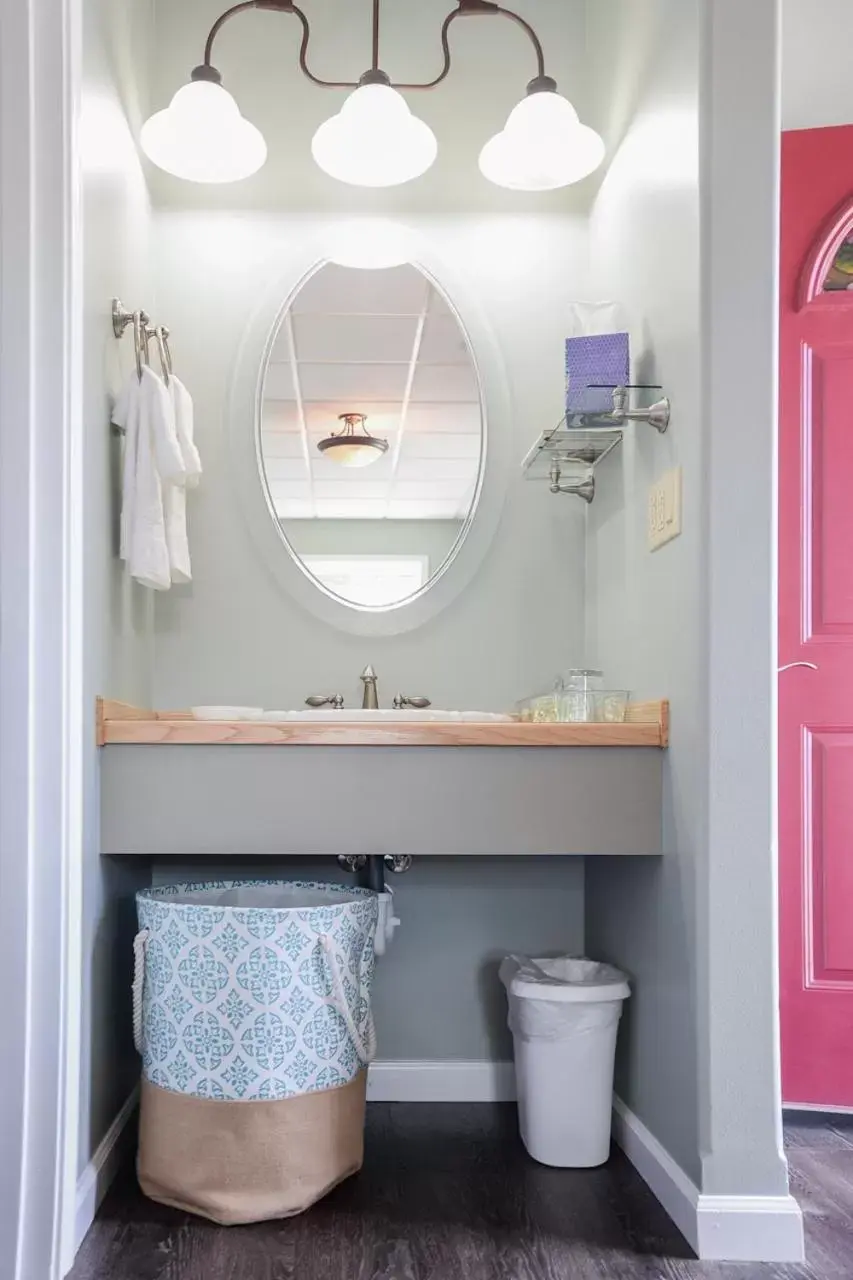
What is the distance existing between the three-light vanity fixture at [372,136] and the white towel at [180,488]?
45 centimetres

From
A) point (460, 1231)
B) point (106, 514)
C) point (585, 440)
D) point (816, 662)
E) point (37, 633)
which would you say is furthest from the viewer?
point (816, 662)

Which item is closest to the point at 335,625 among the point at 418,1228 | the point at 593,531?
the point at 593,531

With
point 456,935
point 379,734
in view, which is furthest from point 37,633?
point 456,935

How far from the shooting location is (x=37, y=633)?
173cm

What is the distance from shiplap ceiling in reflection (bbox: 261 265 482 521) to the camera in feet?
8.66

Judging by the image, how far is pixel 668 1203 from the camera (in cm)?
195

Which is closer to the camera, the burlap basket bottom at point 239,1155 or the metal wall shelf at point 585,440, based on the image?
the burlap basket bottom at point 239,1155

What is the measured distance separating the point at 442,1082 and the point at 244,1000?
800 millimetres

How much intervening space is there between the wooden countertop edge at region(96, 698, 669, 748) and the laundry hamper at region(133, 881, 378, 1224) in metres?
0.28

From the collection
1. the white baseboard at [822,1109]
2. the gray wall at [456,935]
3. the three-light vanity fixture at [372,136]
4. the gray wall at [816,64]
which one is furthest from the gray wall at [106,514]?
the white baseboard at [822,1109]

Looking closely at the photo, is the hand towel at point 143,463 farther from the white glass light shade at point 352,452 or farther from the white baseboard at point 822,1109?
the white baseboard at point 822,1109

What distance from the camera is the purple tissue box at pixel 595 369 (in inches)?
85.6

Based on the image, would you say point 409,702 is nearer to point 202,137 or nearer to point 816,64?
point 202,137

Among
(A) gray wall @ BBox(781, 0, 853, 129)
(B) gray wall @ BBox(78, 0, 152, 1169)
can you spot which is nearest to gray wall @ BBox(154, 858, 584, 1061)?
(B) gray wall @ BBox(78, 0, 152, 1169)
